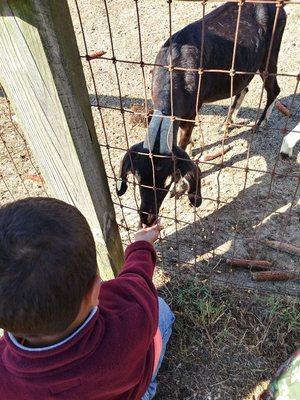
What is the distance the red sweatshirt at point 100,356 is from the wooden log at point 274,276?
4.89ft

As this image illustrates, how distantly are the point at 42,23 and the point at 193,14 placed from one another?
5.17m

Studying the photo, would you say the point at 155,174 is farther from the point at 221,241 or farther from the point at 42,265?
the point at 42,265

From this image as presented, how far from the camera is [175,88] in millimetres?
3709

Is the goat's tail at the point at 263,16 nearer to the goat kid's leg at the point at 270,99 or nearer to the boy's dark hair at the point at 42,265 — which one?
the goat kid's leg at the point at 270,99

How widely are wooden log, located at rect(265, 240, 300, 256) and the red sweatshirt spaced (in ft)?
6.04

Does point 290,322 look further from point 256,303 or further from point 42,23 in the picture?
point 42,23

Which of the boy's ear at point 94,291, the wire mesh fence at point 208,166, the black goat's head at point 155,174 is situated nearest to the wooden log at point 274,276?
the wire mesh fence at point 208,166

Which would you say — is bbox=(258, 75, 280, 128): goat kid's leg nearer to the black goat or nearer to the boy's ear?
the black goat

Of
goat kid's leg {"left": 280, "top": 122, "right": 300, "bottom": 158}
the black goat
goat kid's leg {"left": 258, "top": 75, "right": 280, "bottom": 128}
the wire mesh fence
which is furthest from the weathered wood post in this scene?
goat kid's leg {"left": 258, "top": 75, "right": 280, "bottom": 128}

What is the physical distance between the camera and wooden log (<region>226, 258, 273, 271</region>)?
3.11 meters

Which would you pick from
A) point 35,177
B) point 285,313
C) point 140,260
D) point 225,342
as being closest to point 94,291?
point 140,260

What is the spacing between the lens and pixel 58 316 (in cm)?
124

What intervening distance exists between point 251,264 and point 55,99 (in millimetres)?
1933

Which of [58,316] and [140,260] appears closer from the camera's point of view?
[58,316]
